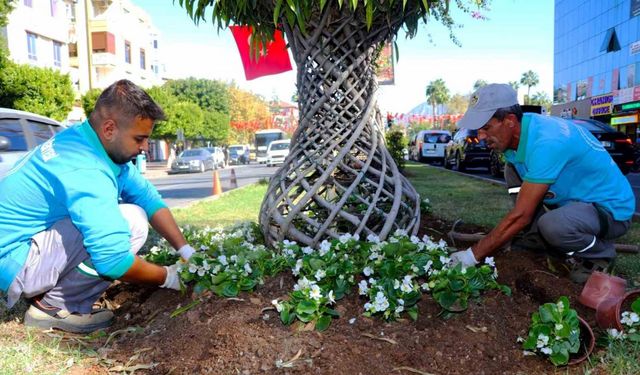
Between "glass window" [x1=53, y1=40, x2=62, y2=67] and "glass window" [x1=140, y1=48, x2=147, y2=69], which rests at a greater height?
"glass window" [x1=140, y1=48, x2=147, y2=69]

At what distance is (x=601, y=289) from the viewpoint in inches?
94.3

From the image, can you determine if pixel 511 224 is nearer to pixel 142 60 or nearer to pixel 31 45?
pixel 31 45

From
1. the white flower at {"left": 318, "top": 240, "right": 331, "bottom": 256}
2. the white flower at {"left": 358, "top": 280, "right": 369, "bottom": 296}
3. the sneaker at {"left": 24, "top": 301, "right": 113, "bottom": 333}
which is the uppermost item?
the white flower at {"left": 318, "top": 240, "right": 331, "bottom": 256}

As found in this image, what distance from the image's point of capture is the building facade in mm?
42344

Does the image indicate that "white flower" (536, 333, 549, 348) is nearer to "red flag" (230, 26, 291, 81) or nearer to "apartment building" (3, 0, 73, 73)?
"red flag" (230, 26, 291, 81)

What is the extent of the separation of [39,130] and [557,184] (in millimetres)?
6878

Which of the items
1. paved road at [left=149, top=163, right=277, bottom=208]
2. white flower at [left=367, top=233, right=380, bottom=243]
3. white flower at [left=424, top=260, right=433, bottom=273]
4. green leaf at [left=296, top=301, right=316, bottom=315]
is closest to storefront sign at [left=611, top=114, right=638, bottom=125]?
paved road at [left=149, top=163, right=277, bottom=208]

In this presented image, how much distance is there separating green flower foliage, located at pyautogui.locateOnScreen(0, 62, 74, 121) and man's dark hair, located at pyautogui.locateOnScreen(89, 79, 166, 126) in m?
21.6

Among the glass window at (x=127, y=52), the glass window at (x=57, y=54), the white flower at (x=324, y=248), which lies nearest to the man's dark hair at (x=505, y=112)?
the white flower at (x=324, y=248)

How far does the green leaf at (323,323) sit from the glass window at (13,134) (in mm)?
6186

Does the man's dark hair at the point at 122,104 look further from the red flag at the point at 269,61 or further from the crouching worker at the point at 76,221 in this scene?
the red flag at the point at 269,61

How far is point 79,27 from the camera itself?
1468 inches

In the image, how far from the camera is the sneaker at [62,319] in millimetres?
2656

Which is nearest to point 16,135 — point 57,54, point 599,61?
point 57,54
